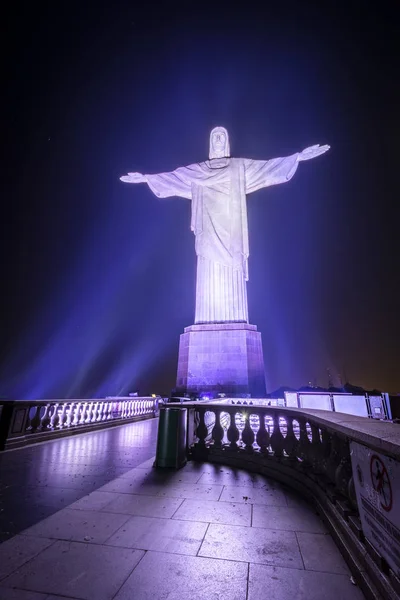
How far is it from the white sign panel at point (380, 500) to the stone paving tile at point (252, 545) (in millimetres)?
734

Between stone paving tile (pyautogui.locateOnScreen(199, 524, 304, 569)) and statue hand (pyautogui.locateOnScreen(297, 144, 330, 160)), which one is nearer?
stone paving tile (pyautogui.locateOnScreen(199, 524, 304, 569))

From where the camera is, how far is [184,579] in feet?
6.79

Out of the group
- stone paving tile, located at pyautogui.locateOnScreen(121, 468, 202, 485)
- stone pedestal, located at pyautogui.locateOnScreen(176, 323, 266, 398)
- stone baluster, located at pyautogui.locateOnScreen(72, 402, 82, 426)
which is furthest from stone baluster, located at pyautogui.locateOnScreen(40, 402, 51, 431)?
stone pedestal, located at pyautogui.locateOnScreen(176, 323, 266, 398)

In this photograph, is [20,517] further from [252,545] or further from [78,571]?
[252,545]

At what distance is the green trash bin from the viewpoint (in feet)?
17.2

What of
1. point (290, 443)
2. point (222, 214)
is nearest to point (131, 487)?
point (290, 443)

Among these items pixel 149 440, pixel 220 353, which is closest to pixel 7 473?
pixel 149 440

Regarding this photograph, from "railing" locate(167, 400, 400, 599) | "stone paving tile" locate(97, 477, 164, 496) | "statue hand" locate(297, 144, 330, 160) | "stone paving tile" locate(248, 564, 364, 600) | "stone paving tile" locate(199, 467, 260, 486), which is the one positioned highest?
"statue hand" locate(297, 144, 330, 160)

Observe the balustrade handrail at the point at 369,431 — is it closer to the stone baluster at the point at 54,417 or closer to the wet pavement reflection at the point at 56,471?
the wet pavement reflection at the point at 56,471

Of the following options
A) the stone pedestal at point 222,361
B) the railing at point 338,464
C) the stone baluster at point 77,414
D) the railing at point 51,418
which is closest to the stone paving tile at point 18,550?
the railing at point 338,464

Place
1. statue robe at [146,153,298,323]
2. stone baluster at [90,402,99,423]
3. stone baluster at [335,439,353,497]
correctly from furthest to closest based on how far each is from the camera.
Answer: statue robe at [146,153,298,323]
stone baluster at [90,402,99,423]
stone baluster at [335,439,353,497]

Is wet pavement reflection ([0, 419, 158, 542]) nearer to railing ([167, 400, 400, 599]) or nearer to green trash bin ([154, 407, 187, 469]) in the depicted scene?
green trash bin ([154, 407, 187, 469])

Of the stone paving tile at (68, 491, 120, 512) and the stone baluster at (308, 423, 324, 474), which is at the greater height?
the stone baluster at (308, 423, 324, 474)

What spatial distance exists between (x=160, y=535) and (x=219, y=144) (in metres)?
21.1
